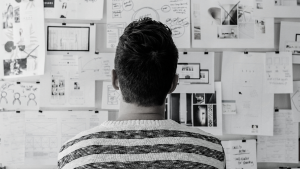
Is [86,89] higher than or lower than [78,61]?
lower

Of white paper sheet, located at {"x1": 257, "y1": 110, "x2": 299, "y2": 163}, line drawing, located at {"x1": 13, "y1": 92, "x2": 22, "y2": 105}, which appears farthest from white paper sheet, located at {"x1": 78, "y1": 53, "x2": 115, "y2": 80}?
white paper sheet, located at {"x1": 257, "y1": 110, "x2": 299, "y2": 163}

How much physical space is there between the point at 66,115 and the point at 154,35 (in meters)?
0.82

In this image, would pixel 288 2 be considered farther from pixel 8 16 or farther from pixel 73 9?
pixel 8 16

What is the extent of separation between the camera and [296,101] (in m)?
1.38

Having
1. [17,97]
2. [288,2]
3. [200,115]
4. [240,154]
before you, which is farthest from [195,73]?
[17,97]

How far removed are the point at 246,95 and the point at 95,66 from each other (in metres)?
0.70

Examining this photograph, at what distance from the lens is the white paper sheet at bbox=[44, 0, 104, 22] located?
1306mm

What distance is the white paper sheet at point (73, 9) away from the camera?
4.28 ft

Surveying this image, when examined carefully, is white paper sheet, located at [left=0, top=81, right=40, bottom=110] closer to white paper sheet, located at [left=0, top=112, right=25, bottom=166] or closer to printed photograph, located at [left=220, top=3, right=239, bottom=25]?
white paper sheet, located at [left=0, top=112, right=25, bottom=166]

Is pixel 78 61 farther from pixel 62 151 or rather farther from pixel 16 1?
pixel 62 151

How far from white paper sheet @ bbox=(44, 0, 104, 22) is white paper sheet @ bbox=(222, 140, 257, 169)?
2.73ft

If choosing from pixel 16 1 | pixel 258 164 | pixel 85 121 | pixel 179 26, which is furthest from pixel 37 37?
pixel 258 164

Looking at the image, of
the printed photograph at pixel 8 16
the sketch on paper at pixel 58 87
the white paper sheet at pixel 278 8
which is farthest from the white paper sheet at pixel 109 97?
the white paper sheet at pixel 278 8

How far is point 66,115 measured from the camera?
4.31ft
